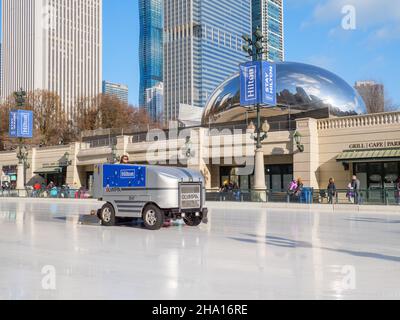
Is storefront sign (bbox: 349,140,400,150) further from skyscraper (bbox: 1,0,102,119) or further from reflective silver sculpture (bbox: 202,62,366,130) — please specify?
skyscraper (bbox: 1,0,102,119)

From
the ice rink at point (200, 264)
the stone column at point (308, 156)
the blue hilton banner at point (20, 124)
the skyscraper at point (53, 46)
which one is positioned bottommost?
the ice rink at point (200, 264)

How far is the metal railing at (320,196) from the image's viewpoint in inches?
873

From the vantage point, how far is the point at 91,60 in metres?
122

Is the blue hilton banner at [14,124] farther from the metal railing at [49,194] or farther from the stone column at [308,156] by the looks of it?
the stone column at [308,156]

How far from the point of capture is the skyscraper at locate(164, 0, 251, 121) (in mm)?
138375

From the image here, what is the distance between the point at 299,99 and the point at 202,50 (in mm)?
104399

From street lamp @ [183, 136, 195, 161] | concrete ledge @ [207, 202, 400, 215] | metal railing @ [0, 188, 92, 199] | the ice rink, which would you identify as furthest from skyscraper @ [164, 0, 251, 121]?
the ice rink

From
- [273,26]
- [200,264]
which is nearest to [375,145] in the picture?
[200,264]

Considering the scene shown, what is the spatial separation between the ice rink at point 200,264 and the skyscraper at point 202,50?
12232 centimetres

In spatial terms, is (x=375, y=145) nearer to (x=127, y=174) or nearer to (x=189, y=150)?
(x=189, y=150)

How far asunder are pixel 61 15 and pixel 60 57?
1561 centimetres

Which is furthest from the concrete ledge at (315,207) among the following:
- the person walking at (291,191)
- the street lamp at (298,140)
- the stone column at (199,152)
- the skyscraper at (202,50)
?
the skyscraper at (202,50)

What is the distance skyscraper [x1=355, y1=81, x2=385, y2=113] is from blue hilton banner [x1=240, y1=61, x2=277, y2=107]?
134ft
